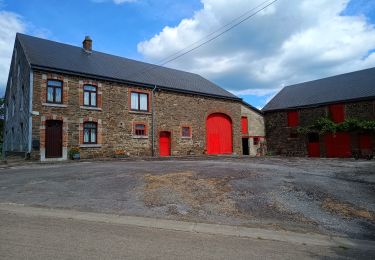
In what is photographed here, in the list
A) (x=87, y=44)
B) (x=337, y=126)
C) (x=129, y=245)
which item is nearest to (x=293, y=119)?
(x=337, y=126)

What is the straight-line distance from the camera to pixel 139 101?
21.2 metres

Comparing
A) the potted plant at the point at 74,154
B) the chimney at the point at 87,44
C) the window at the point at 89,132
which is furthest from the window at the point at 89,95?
the chimney at the point at 87,44

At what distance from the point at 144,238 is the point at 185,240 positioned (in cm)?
69

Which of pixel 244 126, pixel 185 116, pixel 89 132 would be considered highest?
pixel 185 116

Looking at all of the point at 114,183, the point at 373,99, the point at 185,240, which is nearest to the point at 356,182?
the point at 185,240

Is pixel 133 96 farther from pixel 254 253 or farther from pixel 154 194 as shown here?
pixel 254 253

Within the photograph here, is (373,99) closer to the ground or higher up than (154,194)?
higher up

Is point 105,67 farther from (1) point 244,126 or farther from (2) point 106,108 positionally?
(1) point 244,126

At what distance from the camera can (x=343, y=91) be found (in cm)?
2520

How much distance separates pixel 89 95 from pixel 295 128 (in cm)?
1894

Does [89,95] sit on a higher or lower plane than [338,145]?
higher

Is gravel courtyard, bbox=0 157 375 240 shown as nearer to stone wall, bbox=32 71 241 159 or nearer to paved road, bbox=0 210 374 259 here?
paved road, bbox=0 210 374 259

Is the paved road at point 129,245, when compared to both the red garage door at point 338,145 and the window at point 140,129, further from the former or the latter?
the red garage door at point 338,145

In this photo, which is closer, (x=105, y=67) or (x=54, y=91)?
(x=54, y=91)
